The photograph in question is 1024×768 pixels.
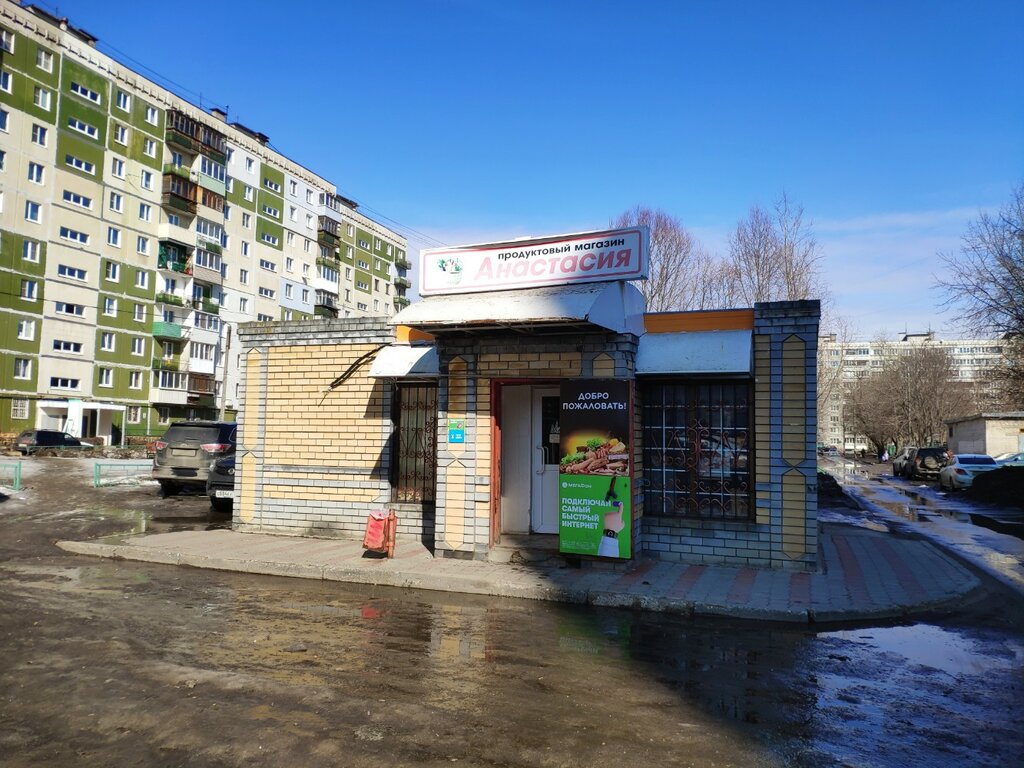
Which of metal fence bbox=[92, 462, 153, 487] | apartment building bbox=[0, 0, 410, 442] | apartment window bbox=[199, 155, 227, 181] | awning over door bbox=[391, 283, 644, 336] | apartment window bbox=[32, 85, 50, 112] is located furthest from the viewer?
apartment window bbox=[199, 155, 227, 181]

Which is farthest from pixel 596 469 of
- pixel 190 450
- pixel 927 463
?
pixel 927 463

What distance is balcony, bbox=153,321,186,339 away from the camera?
171ft

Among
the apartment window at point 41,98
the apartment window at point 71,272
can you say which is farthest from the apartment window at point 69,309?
the apartment window at point 41,98

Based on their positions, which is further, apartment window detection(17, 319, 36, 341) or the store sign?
apartment window detection(17, 319, 36, 341)

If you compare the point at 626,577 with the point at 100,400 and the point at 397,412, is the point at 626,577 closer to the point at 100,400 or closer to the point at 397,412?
the point at 397,412

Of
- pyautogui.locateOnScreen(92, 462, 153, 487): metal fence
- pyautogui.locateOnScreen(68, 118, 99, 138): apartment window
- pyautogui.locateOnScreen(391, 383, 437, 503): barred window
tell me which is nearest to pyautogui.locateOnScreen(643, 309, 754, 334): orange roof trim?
pyautogui.locateOnScreen(391, 383, 437, 503): barred window

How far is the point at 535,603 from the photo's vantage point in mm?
8055

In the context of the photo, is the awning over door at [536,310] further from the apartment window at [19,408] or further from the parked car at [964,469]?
the apartment window at [19,408]

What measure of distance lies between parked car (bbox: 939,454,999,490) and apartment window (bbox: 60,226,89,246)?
51.8 meters

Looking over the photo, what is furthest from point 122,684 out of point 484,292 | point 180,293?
point 180,293

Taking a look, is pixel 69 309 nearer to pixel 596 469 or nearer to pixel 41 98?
pixel 41 98

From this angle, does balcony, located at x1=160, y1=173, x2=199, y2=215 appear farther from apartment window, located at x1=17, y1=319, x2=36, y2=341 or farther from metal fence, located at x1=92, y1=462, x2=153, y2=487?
metal fence, located at x1=92, y1=462, x2=153, y2=487

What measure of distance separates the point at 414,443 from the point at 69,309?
44.8 metres

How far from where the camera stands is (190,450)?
16.2 m
